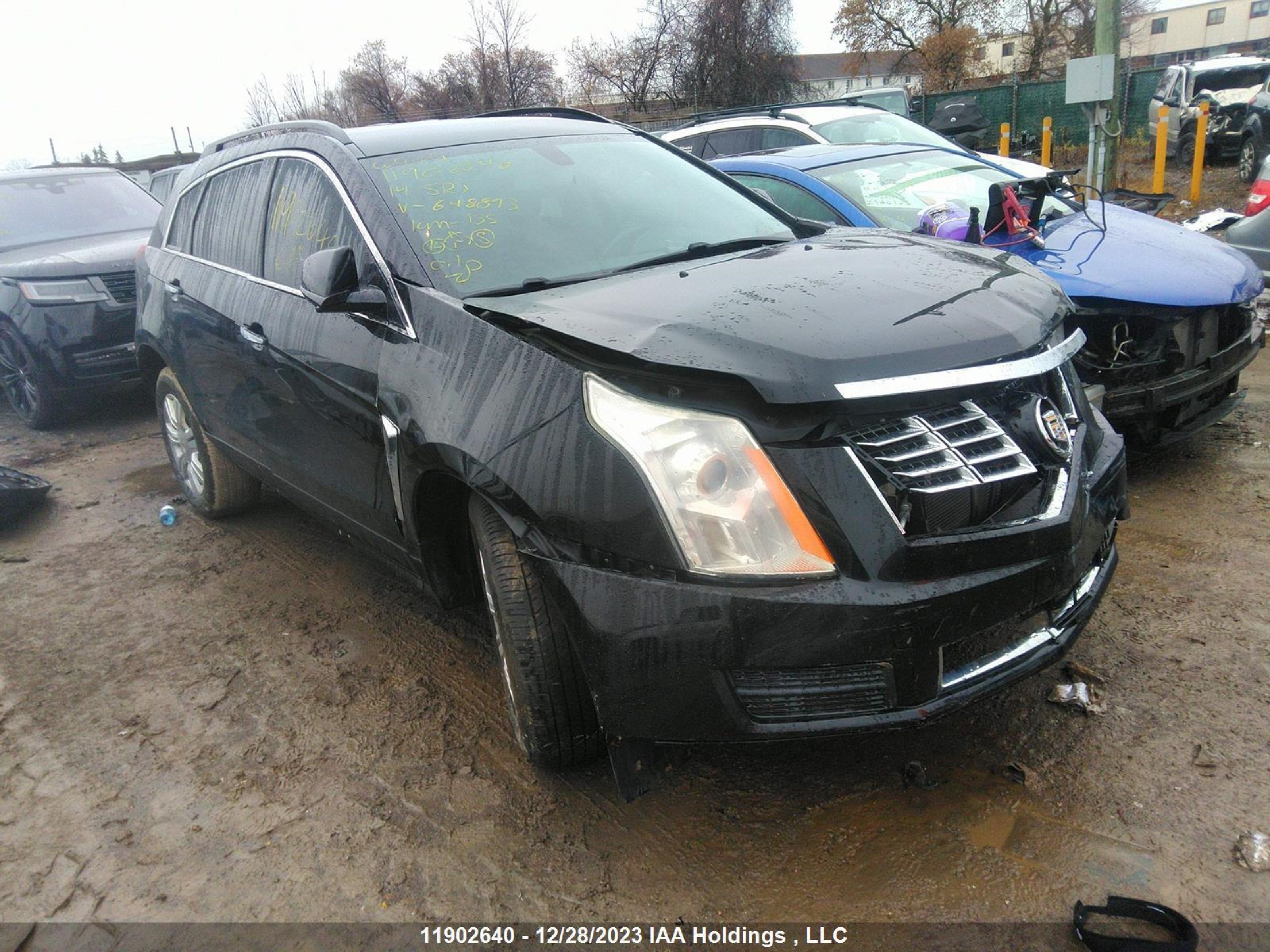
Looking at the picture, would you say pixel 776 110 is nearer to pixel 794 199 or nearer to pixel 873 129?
pixel 873 129

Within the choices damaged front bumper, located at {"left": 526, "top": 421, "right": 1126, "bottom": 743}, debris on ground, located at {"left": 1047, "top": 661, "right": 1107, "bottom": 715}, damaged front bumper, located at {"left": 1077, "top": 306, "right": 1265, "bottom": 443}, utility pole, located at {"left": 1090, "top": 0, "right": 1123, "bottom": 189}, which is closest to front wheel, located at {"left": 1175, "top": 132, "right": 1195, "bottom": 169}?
utility pole, located at {"left": 1090, "top": 0, "right": 1123, "bottom": 189}

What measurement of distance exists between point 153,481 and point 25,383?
6.75 ft

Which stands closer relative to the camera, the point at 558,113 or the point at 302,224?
the point at 302,224

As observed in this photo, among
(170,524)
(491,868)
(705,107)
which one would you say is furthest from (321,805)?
(705,107)

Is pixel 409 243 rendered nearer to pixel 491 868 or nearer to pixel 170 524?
pixel 491 868

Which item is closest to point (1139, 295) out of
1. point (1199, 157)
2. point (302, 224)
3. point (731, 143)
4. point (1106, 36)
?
point (302, 224)

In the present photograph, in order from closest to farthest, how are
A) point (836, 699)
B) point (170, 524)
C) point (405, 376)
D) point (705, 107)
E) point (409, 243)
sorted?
1. point (836, 699)
2. point (405, 376)
3. point (409, 243)
4. point (170, 524)
5. point (705, 107)

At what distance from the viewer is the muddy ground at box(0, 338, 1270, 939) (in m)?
2.19

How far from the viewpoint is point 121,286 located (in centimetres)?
665

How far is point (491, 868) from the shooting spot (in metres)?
2.32

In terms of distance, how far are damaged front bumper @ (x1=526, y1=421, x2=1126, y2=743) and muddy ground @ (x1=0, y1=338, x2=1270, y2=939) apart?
0.42 m

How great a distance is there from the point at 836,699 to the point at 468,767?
1.19 meters

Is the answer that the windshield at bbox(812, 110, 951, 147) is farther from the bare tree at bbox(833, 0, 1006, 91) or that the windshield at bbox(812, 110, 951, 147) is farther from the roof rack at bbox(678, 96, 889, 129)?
the bare tree at bbox(833, 0, 1006, 91)

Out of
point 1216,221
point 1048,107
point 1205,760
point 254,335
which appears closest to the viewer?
point 1205,760
